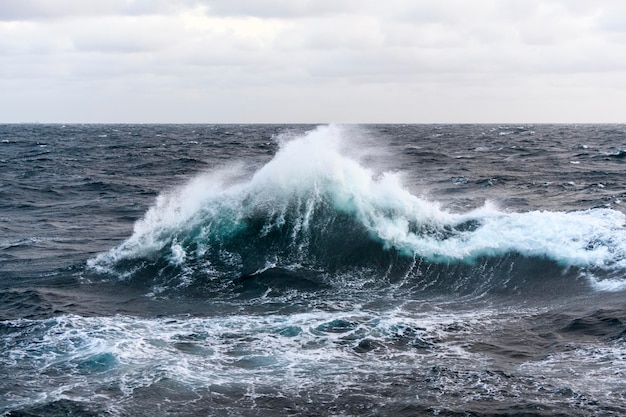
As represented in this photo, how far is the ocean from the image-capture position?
1049cm

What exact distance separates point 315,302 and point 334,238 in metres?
4.66

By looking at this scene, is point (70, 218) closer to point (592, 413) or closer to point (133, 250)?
point (133, 250)

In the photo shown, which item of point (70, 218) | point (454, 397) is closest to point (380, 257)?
point (454, 397)

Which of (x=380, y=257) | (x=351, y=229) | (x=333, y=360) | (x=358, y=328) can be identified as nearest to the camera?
(x=333, y=360)

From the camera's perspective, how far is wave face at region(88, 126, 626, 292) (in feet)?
59.0

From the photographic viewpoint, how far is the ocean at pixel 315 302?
34.4ft

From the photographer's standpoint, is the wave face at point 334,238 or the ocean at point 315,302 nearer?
the ocean at point 315,302

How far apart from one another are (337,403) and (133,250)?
1131 centimetres

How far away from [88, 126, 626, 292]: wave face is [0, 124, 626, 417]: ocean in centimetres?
7

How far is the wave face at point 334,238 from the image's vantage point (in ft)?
59.0

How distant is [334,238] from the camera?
20.1 m

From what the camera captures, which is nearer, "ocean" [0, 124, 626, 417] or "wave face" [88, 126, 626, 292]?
"ocean" [0, 124, 626, 417]

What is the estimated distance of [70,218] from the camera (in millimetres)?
27594

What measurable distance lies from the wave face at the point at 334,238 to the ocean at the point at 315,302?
68 mm
